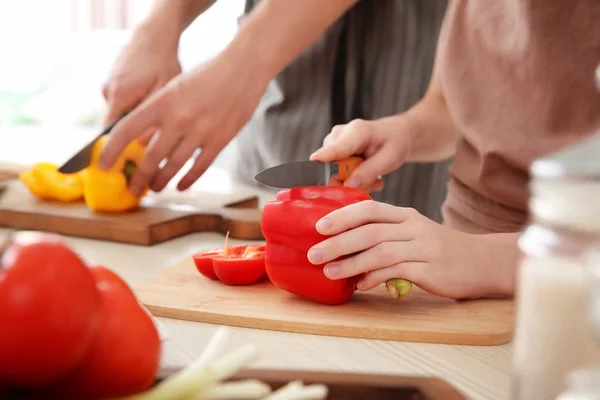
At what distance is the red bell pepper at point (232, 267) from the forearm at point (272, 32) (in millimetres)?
469

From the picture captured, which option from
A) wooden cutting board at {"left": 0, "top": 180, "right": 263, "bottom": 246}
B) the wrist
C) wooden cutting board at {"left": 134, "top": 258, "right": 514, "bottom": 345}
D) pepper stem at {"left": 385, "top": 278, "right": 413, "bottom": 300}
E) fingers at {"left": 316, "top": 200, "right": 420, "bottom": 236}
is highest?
the wrist

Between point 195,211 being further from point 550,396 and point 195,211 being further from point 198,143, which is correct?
point 550,396

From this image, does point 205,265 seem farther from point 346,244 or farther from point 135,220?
point 135,220

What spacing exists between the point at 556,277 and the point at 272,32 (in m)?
0.97

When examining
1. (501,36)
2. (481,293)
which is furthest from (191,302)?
(501,36)

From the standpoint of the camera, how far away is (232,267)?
3.05 ft

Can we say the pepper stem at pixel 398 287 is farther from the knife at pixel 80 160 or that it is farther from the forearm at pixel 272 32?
the knife at pixel 80 160

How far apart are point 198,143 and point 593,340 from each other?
101 centimetres

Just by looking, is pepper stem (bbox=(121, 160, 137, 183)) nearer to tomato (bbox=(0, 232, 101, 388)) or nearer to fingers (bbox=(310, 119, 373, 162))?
fingers (bbox=(310, 119, 373, 162))

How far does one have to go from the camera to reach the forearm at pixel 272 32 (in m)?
1.32

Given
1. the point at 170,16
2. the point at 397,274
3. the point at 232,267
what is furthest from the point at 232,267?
the point at 170,16

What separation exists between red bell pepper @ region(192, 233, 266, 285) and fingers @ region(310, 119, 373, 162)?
0.54 feet

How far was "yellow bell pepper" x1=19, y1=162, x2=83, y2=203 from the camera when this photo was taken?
4.73 ft

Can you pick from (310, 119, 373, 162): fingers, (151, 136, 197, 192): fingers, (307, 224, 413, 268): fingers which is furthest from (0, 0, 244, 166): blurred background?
(307, 224, 413, 268): fingers
